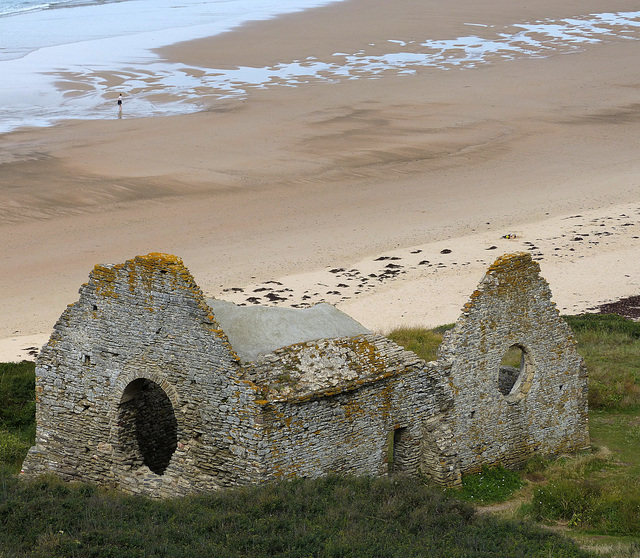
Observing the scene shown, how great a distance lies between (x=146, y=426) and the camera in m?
16.3

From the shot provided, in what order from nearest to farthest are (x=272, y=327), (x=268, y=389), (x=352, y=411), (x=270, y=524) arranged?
(x=270, y=524), (x=268, y=389), (x=352, y=411), (x=272, y=327)

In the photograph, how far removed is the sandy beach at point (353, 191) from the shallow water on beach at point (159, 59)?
1.27 metres

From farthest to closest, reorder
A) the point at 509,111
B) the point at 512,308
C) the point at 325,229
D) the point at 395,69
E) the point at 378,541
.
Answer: the point at 395,69 → the point at 509,111 → the point at 325,229 → the point at 512,308 → the point at 378,541

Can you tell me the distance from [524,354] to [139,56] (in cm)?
4800

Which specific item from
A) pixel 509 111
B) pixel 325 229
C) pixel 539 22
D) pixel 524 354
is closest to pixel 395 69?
pixel 509 111

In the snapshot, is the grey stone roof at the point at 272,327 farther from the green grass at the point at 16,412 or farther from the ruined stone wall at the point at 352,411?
the green grass at the point at 16,412

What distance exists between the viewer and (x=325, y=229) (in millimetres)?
35312

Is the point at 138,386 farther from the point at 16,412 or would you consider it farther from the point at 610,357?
the point at 610,357

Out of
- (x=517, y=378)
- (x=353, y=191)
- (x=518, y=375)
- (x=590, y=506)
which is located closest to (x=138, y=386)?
(x=517, y=378)

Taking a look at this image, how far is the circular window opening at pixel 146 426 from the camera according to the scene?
15039 millimetres

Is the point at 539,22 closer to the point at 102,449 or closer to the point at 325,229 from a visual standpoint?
the point at 325,229

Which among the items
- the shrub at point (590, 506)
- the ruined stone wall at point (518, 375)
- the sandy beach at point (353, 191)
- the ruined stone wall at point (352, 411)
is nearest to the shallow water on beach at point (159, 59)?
the sandy beach at point (353, 191)

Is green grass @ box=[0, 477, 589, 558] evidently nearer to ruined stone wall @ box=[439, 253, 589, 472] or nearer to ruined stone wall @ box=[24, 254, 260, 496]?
ruined stone wall @ box=[24, 254, 260, 496]

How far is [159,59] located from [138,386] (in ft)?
153
